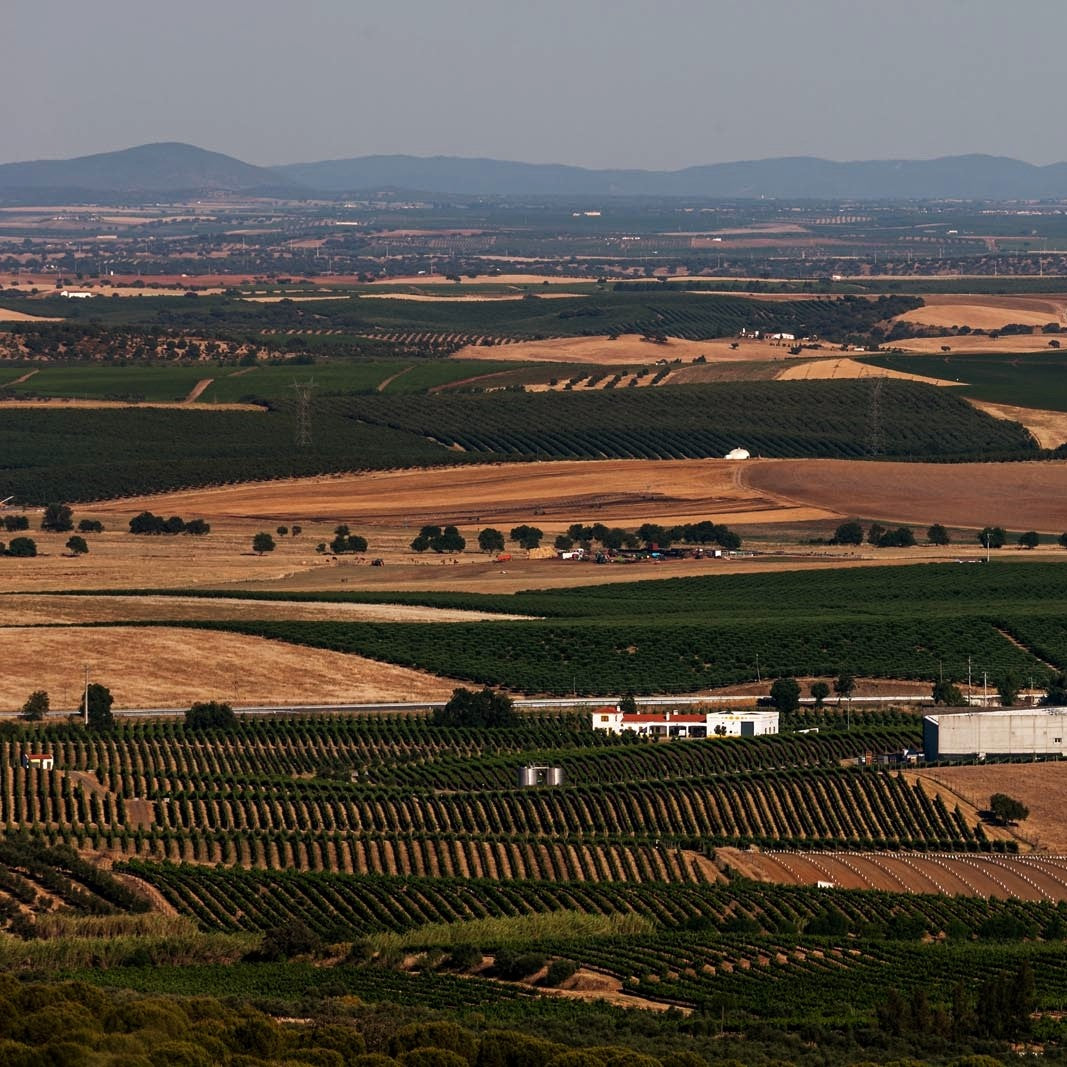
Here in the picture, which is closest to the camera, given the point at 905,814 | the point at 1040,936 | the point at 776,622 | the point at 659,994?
the point at 659,994

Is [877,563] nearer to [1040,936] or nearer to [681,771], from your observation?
[681,771]

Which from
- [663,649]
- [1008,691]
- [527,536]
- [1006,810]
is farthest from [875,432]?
[1006,810]

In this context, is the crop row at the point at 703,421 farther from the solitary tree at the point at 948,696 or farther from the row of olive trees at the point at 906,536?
the solitary tree at the point at 948,696

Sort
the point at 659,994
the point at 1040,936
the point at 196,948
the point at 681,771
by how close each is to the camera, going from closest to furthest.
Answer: the point at 659,994
the point at 196,948
the point at 1040,936
the point at 681,771

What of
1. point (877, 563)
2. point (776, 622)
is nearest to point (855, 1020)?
point (776, 622)

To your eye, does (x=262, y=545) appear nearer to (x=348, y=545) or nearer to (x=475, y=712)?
(x=348, y=545)

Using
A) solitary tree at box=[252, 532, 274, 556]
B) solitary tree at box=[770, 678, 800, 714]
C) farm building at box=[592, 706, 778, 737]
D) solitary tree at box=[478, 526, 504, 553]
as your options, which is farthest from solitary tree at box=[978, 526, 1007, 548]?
farm building at box=[592, 706, 778, 737]
